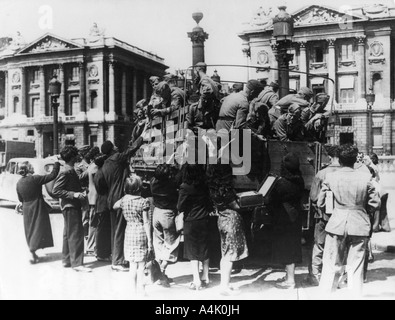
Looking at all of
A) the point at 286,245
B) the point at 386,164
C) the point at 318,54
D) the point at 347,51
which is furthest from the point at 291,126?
the point at 318,54

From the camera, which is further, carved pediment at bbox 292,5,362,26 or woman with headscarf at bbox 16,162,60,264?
carved pediment at bbox 292,5,362,26

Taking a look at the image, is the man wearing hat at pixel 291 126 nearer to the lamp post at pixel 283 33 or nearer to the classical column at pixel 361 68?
the lamp post at pixel 283 33

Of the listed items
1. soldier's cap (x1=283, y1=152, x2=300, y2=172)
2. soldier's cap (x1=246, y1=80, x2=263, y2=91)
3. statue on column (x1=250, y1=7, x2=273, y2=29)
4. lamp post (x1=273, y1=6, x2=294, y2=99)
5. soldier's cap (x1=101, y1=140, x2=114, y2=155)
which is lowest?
soldier's cap (x1=283, y1=152, x2=300, y2=172)

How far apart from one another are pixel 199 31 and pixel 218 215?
5.66 m

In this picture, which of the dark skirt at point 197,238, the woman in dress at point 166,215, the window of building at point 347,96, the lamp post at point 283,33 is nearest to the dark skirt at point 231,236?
the dark skirt at point 197,238

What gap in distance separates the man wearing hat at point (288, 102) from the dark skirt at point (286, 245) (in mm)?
2837

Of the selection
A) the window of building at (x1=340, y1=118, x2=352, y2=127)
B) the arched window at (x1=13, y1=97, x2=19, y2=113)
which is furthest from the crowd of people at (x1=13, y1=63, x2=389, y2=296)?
the arched window at (x1=13, y1=97, x2=19, y2=113)

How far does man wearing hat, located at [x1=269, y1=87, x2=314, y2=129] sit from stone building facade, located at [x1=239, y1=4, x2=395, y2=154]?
24.8m

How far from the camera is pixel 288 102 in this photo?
841 cm

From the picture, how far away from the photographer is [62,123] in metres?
42.8

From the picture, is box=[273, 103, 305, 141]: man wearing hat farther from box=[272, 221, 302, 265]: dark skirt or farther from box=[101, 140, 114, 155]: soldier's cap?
box=[101, 140, 114, 155]: soldier's cap

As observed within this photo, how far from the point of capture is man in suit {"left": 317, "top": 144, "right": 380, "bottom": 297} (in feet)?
18.2

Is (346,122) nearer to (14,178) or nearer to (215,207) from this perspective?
(14,178)
